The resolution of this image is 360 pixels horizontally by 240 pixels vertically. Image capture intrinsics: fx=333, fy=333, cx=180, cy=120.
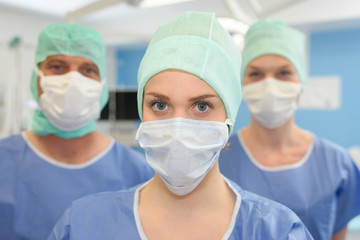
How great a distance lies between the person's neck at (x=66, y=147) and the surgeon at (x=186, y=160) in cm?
49

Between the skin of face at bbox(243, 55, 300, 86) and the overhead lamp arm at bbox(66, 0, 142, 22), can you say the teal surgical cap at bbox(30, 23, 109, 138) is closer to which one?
the overhead lamp arm at bbox(66, 0, 142, 22)

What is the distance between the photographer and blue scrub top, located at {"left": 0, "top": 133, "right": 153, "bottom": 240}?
4.42 ft

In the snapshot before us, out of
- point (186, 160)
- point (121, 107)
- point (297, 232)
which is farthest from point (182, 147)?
point (121, 107)

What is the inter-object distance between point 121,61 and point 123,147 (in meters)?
4.71

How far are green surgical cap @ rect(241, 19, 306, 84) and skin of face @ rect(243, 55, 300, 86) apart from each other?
2 cm

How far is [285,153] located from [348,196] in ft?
1.14

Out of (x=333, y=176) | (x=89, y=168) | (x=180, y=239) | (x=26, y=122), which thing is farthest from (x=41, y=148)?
(x=26, y=122)

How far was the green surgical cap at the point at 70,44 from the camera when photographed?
1.44m

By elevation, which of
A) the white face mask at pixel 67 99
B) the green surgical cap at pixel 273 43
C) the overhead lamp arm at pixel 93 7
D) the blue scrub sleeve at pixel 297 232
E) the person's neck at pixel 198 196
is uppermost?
the overhead lamp arm at pixel 93 7

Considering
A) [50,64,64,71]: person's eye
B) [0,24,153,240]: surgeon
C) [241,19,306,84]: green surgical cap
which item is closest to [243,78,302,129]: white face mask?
[241,19,306,84]: green surgical cap

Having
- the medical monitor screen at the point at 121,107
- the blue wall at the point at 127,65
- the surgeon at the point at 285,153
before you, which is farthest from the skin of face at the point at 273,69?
the blue wall at the point at 127,65

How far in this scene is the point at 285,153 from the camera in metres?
1.57

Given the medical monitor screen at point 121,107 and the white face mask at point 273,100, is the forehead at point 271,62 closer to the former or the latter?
the white face mask at point 273,100

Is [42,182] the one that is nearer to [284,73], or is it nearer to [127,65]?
[284,73]
